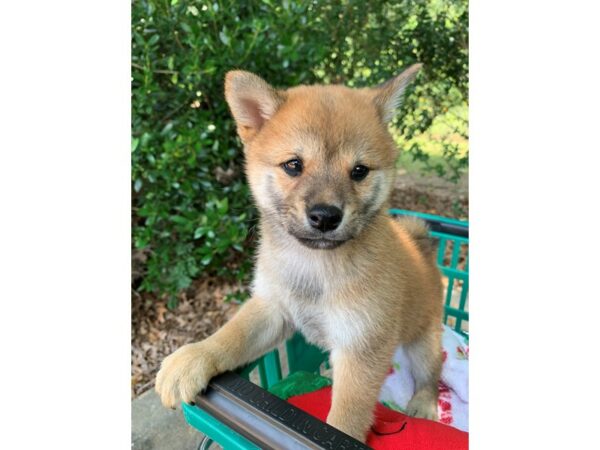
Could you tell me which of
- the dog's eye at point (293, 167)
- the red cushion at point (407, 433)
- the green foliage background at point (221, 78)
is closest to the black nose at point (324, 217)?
the dog's eye at point (293, 167)

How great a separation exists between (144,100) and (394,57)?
2033 millimetres

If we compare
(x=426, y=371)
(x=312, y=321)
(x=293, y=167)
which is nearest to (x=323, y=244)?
(x=293, y=167)

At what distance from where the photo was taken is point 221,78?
2.78m

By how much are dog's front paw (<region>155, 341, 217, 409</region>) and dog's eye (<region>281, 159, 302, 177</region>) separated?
69cm

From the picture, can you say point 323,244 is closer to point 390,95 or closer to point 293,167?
point 293,167

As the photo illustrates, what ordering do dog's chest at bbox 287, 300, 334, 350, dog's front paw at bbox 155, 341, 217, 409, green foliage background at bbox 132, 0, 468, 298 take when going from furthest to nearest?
green foliage background at bbox 132, 0, 468, 298 → dog's chest at bbox 287, 300, 334, 350 → dog's front paw at bbox 155, 341, 217, 409

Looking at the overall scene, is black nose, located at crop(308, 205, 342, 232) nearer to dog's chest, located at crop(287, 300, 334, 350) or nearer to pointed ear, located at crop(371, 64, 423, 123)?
dog's chest, located at crop(287, 300, 334, 350)

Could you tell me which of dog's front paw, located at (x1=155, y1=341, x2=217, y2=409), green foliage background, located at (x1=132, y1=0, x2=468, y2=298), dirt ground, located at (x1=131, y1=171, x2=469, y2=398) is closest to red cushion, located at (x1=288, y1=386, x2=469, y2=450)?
dog's front paw, located at (x1=155, y1=341, x2=217, y2=409)

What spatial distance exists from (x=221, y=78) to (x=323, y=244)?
170 centimetres

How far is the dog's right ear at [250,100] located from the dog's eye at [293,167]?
0.79 feet

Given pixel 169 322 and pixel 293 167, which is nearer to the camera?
pixel 293 167

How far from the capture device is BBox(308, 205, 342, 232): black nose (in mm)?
1394
